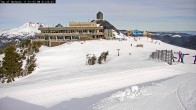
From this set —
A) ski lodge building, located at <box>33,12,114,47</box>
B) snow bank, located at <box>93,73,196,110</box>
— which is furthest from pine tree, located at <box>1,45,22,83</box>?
ski lodge building, located at <box>33,12,114,47</box>

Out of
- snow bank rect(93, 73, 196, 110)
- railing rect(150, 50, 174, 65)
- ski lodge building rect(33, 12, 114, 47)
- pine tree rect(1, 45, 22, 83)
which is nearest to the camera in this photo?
snow bank rect(93, 73, 196, 110)

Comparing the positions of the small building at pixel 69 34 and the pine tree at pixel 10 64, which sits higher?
the small building at pixel 69 34

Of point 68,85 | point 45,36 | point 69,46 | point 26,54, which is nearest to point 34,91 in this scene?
point 68,85

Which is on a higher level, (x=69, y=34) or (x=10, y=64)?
(x=69, y=34)

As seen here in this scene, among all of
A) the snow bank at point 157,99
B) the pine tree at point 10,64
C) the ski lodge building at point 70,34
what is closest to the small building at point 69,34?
the ski lodge building at point 70,34

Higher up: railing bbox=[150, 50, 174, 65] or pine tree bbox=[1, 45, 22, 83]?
railing bbox=[150, 50, 174, 65]

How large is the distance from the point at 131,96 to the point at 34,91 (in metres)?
7.27

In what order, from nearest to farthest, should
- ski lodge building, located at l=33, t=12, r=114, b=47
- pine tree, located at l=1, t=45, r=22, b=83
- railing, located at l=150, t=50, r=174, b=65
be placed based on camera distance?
railing, located at l=150, t=50, r=174, b=65
pine tree, located at l=1, t=45, r=22, b=83
ski lodge building, located at l=33, t=12, r=114, b=47

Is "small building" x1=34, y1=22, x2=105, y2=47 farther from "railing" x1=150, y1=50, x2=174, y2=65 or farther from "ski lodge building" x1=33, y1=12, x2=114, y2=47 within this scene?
"railing" x1=150, y1=50, x2=174, y2=65

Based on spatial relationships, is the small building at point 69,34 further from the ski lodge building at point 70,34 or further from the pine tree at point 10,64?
the pine tree at point 10,64

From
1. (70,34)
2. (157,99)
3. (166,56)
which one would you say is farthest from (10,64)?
(70,34)

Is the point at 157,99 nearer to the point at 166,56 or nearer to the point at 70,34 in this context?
the point at 166,56

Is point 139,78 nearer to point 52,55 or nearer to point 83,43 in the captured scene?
point 52,55

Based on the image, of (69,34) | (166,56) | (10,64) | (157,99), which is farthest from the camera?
(69,34)
